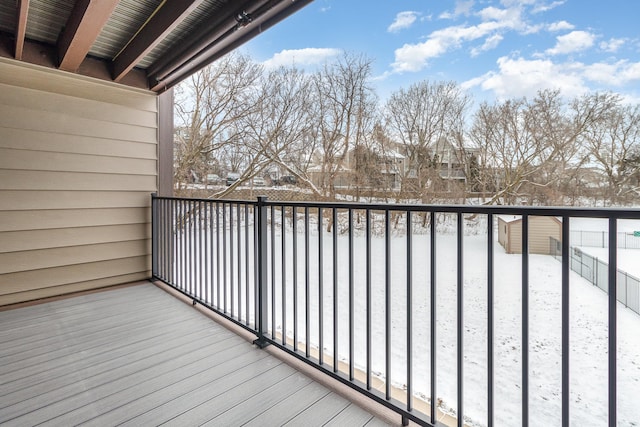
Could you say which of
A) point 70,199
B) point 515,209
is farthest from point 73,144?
point 515,209

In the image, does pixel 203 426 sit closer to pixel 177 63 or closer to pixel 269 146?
pixel 177 63

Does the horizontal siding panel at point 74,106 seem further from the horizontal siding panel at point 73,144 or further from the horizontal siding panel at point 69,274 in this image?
the horizontal siding panel at point 69,274

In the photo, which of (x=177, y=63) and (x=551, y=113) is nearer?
(x=177, y=63)

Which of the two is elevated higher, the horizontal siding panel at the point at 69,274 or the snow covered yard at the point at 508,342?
the horizontal siding panel at the point at 69,274

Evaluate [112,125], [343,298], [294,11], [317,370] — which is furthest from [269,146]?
[317,370]

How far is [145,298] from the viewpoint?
291 centimetres

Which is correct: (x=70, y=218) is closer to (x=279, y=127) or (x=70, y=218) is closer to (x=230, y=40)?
(x=230, y=40)

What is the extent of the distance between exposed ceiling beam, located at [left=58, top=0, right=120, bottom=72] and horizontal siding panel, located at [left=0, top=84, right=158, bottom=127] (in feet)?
0.93

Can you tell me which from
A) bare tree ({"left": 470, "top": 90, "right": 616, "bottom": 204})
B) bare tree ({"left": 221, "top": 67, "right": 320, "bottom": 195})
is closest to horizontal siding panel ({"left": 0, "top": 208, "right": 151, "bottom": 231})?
bare tree ({"left": 221, "top": 67, "right": 320, "bottom": 195})

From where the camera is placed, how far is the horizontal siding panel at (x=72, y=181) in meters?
2.68

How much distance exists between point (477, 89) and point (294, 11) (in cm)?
940

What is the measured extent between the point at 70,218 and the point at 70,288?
663 millimetres

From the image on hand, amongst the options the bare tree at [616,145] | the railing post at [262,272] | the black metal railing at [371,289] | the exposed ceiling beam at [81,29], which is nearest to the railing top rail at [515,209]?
the black metal railing at [371,289]

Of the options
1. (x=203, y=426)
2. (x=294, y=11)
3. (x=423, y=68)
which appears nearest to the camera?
(x=203, y=426)
